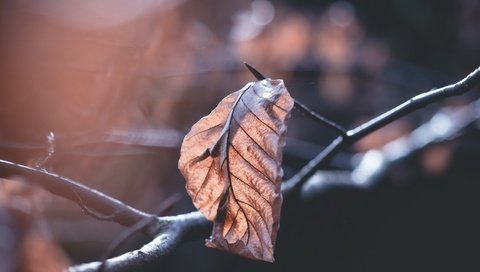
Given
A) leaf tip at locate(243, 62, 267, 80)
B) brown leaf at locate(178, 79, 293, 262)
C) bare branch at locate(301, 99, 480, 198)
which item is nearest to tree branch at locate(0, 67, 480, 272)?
brown leaf at locate(178, 79, 293, 262)

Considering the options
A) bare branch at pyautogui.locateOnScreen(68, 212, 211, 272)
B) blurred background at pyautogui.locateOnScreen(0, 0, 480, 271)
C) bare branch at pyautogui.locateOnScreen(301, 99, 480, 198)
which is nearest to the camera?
bare branch at pyautogui.locateOnScreen(68, 212, 211, 272)

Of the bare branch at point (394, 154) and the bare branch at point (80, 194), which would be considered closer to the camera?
the bare branch at point (80, 194)

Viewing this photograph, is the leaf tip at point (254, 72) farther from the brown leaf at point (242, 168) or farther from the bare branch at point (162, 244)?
the bare branch at point (162, 244)

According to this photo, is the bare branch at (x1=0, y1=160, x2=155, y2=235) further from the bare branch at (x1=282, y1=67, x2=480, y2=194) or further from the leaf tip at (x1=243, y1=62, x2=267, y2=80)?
the bare branch at (x1=282, y1=67, x2=480, y2=194)

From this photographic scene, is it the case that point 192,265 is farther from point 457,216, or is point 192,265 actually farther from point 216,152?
A: point 216,152

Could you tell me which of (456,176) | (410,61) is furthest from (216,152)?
(410,61)

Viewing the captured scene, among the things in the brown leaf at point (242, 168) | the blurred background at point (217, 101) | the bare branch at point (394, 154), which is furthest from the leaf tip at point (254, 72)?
the blurred background at point (217, 101)

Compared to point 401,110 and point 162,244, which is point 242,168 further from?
point 401,110
